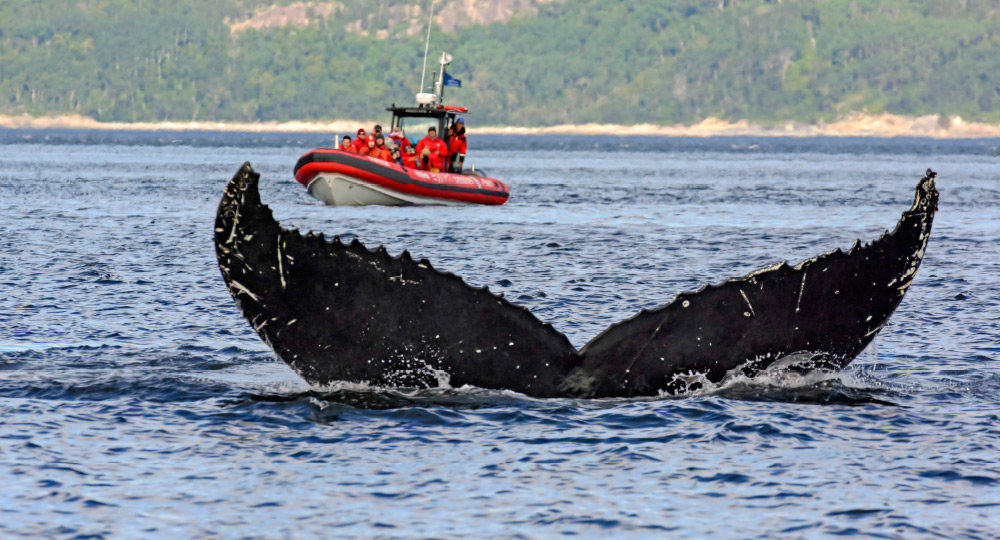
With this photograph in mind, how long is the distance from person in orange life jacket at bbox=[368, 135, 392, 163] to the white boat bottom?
0.95 metres

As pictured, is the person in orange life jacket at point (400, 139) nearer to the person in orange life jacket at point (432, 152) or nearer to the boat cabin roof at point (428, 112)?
the person in orange life jacket at point (432, 152)

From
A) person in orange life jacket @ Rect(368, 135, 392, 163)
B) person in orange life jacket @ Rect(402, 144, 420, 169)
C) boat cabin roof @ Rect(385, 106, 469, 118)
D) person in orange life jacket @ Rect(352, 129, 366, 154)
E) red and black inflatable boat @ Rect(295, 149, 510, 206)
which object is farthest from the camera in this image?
person in orange life jacket @ Rect(352, 129, 366, 154)

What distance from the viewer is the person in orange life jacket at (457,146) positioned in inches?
1476

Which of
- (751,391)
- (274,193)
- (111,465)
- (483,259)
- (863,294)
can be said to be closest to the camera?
(863,294)

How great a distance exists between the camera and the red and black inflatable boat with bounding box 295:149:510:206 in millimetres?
36594

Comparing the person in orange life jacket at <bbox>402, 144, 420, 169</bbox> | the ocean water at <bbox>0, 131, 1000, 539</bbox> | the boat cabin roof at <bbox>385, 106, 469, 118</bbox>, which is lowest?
the ocean water at <bbox>0, 131, 1000, 539</bbox>

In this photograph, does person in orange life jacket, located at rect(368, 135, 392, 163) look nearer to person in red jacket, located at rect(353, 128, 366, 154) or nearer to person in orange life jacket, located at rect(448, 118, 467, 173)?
person in red jacket, located at rect(353, 128, 366, 154)

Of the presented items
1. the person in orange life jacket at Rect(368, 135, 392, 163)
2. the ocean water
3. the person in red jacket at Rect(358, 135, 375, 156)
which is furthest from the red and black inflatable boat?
the ocean water

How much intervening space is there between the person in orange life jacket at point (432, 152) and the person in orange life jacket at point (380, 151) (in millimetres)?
1064

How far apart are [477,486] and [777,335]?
7.32 feet

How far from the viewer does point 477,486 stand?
8.45 meters

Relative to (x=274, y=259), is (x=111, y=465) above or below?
below

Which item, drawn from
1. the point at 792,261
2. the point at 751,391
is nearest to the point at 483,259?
the point at 792,261

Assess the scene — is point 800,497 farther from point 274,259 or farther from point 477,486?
point 274,259
